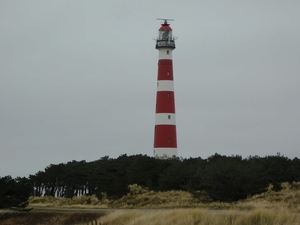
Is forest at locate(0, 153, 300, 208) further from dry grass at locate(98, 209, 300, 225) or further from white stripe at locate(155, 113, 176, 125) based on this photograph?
dry grass at locate(98, 209, 300, 225)

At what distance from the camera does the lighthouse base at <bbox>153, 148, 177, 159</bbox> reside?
56.3 meters

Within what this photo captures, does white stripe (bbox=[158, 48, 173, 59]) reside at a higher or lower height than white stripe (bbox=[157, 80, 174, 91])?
higher

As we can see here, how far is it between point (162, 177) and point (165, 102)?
8027 mm

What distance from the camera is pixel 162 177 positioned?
51.1 meters

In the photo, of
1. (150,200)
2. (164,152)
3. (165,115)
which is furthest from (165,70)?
(150,200)

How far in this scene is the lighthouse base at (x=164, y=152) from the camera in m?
56.3

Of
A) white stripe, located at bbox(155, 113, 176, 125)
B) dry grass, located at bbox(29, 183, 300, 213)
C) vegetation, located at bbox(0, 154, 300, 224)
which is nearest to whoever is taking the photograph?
vegetation, located at bbox(0, 154, 300, 224)

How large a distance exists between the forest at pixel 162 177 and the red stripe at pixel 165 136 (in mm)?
1356

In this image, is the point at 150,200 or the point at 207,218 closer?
the point at 207,218

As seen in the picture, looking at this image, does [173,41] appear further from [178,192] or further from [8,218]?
[8,218]

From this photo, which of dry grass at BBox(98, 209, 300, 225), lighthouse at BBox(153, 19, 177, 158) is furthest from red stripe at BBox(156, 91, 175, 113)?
dry grass at BBox(98, 209, 300, 225)

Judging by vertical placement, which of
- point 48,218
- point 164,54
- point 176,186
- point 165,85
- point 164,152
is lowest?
point 48,218

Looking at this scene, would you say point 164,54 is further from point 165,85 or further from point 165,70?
point 165,85

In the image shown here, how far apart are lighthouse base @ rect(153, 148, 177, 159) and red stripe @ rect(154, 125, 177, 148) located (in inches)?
15.8
